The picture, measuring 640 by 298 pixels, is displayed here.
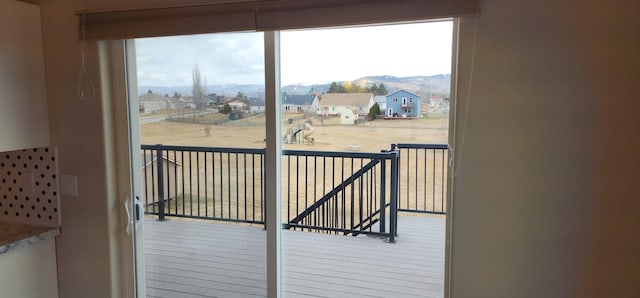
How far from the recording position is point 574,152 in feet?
4.74

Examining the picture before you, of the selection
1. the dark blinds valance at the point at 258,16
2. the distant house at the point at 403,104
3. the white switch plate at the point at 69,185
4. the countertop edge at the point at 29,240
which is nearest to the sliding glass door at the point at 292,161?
the distant house at the point at 403,104

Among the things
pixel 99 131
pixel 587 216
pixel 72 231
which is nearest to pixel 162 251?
pixel 72 231

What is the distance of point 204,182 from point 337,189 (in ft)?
2.40

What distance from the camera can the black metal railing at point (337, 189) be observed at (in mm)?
1948

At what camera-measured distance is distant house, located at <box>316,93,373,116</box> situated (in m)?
1.80

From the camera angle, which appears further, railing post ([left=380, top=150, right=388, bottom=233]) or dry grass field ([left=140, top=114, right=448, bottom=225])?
railing post ([left=380, top=150, right=388, bottom=233])

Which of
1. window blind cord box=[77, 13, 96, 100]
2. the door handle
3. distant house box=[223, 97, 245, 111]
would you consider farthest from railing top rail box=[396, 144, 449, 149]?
window blind cord box=[77, 13, 96, 100]

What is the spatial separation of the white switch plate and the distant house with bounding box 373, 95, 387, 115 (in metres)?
1.70

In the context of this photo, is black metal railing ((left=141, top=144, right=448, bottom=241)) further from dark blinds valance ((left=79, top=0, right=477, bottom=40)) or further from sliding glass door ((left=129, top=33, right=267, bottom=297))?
dark blinds valance ((left=79, top=0, right=477, bottom=40))

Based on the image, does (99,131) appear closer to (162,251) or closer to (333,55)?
(162,251)

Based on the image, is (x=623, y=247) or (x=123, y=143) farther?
(x=123, y=143)

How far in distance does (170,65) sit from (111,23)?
0.33 meters

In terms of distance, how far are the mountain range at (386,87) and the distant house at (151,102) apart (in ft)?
0.44

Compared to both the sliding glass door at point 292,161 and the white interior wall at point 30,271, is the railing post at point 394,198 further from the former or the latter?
the white interior wall at point 30,271
